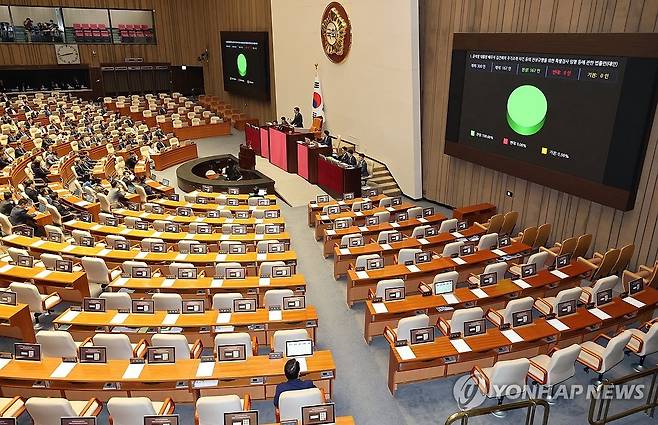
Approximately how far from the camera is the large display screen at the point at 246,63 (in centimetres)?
2539

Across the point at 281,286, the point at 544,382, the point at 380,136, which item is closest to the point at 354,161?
the point at 380,136

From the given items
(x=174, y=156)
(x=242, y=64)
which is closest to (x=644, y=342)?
(x=174, y=156)

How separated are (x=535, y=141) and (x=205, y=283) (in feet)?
28.3

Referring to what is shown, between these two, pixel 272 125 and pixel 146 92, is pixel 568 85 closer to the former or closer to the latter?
pixel 272 125

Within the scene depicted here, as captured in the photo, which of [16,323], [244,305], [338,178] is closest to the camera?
[16,323]

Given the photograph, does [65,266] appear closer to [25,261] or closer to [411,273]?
[25,261]

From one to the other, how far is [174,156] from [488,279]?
1652 cm

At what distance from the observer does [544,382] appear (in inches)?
260

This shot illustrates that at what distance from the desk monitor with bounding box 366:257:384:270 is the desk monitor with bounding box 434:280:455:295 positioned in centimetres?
134

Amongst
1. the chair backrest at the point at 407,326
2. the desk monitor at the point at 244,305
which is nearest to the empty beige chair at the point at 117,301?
the desk monitor at the point at 244,305

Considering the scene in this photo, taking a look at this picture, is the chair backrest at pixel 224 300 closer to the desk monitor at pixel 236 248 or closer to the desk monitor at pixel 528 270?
the desk monitor at pixel 236 248

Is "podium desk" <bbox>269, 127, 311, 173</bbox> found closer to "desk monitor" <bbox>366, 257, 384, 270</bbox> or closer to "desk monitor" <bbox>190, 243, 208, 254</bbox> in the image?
"desk monitor" <bbox>190, 243, 208, 254</bbox>

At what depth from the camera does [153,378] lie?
624 centimetres

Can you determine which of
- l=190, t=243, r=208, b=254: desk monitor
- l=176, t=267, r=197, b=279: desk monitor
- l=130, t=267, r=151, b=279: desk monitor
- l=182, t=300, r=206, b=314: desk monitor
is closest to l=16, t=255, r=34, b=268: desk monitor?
l=130, t=267, r=151, b=279: desk monitor
